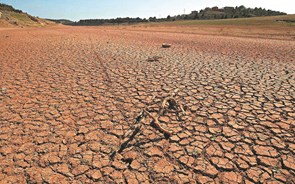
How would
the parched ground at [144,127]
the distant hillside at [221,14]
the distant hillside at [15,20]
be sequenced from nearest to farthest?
the parched ground at [144,127]
the distant hillside at [15,20]
the distant hillside at [221,14]

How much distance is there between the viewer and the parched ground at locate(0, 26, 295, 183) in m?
1.87

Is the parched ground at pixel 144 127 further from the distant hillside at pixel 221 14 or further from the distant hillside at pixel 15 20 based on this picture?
the distant hillside at pixel 221 14

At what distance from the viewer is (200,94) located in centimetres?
361

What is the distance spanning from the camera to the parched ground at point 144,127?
1870 mm

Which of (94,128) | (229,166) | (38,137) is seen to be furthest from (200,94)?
(38,137)

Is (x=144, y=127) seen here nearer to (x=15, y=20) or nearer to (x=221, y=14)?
(x=15, y=20)

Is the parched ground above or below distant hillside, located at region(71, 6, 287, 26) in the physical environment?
below

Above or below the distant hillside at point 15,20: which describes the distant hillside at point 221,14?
above

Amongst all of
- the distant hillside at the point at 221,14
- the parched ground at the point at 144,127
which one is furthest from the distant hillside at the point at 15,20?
the distant hillside at the point at 221,14

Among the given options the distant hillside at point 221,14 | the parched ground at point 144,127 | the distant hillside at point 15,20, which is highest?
the distant hillside at point 221,14

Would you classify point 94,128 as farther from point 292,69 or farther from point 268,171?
point 292,69

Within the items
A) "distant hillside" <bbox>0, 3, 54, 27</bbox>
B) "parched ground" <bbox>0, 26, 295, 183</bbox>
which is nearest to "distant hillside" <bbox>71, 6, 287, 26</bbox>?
"distant hillside" <bbox>0, 3, 54, 27</bbox>

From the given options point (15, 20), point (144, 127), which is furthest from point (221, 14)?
point (144, 127)

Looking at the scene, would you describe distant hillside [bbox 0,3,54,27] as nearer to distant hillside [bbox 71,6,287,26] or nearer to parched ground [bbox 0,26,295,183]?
parched ground [bbox 0,26,295,183]
